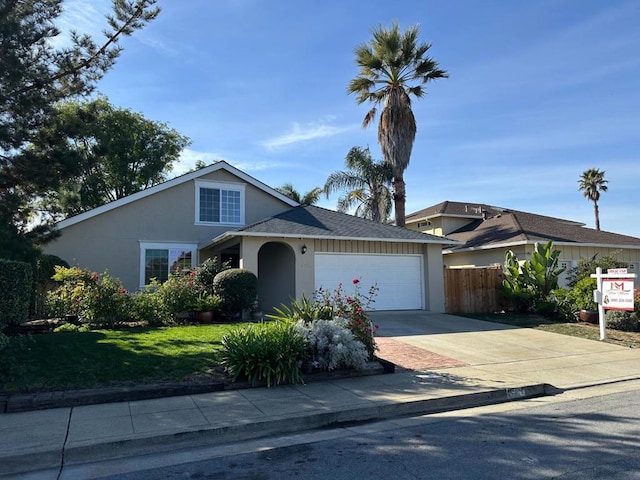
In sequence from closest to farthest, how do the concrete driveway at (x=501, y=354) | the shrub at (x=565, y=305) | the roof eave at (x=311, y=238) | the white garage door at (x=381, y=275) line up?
the concrete driveway at (x=501, y=354), the roof eave at (x=311, y=238), the shrub at (x=565, y=305), the white garage door at (x=381, y=275)

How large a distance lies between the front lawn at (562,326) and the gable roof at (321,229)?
11.1 ft

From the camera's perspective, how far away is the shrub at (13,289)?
9.40 meters

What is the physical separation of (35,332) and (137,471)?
8518mm

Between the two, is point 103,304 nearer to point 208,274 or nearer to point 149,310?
point 149,310

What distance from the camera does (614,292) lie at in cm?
1302

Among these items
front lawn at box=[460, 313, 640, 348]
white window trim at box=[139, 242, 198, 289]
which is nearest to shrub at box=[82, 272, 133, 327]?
white window trim at box=[139, 242, 198, 289]

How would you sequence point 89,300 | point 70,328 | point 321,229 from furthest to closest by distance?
point 321,229 → point 89,300 → point 70,328

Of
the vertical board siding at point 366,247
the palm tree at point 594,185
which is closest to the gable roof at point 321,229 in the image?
the vertical board siding at point 366,247

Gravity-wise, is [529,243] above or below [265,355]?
above

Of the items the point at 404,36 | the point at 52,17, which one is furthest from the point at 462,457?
the point at 404,36

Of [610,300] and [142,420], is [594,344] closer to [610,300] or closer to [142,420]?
[610,300]

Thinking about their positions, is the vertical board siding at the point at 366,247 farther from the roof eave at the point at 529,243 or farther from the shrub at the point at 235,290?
the roof eave at the point at 529,243

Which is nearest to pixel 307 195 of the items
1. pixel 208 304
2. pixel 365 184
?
pixel 365 184

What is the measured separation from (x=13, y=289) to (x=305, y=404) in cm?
685
